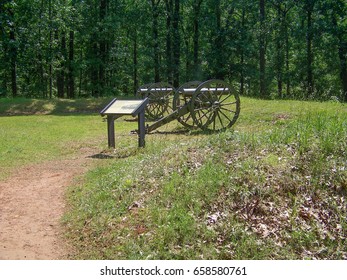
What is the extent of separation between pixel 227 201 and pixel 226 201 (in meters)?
0.01

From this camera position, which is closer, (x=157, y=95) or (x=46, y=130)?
(x=46, y=130)

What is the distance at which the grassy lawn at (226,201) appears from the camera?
13.8 ft

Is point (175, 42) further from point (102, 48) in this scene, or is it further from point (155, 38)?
point (102, 48)

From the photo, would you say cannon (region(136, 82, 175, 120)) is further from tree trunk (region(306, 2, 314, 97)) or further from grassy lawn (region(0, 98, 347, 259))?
tree trunk (region(306, 2, 314, 97))

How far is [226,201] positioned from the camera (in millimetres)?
4801

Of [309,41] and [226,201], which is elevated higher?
[309,41]

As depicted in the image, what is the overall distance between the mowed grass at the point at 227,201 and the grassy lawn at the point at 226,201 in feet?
0.04

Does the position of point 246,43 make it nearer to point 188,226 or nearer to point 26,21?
point 26,21

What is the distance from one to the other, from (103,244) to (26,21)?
22542mm

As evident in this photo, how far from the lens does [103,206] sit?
5.14m

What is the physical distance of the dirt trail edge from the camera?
433 centimetres

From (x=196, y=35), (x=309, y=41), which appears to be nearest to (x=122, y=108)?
(x=309, y=41)

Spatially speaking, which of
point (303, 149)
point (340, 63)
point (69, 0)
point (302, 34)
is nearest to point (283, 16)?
point (302, 34)

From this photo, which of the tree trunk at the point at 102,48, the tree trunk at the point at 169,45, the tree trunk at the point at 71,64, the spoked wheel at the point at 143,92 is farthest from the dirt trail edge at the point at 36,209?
the tree trunk at the point at 71,64
